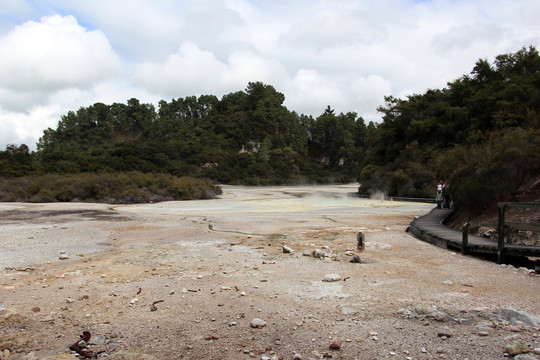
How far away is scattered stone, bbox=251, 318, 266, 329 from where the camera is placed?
4.82 m

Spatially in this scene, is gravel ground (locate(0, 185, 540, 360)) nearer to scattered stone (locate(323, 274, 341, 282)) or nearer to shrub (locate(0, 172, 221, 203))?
scattered stone (locate(323, 274, 341, 282))

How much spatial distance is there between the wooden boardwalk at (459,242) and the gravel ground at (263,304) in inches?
14.8

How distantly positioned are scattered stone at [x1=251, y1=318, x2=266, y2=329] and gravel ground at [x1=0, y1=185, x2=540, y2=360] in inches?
1.0

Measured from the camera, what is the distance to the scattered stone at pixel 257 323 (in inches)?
190

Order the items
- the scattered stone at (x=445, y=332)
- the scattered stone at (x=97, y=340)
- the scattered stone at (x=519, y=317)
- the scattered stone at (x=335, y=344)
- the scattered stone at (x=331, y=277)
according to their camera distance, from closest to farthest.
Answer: the scattered stone at (x=335, y=344)
the scattered stone at (x=97, y=340)
the scattered stone at (x=445, y=332)
the scattered stone at (x=519, y=317)
the scattered stone at (x=331, y=277)

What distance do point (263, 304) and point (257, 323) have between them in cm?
74

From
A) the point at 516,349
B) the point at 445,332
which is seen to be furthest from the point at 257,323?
the point at 516,349

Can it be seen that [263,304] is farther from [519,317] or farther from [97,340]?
[519,317]

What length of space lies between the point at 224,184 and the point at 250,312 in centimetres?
7652

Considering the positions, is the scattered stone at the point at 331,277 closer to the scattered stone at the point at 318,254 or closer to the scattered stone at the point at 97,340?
the scattered stone at the point at 318,254

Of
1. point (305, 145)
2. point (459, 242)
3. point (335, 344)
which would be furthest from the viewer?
point (305, 145)

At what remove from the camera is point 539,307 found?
5.35 meters

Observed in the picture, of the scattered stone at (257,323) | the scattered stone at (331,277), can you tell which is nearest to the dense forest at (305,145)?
the scattered stone at (331,277)

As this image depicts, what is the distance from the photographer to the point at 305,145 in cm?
12125
